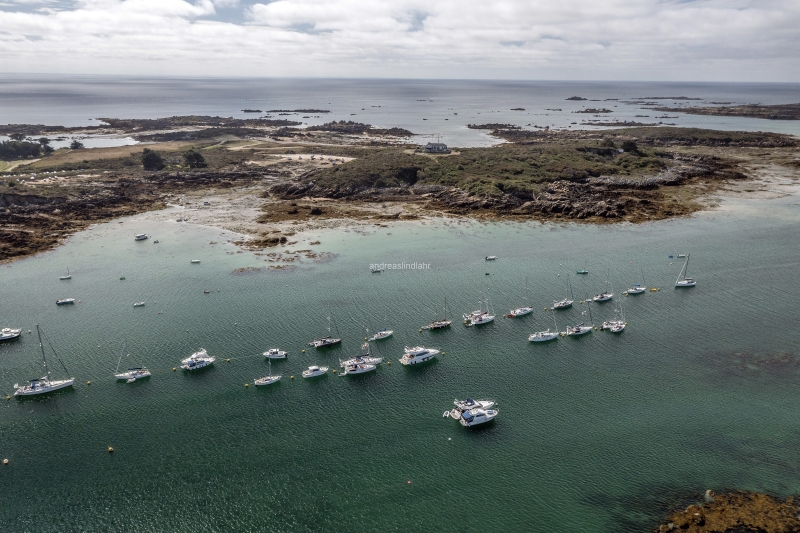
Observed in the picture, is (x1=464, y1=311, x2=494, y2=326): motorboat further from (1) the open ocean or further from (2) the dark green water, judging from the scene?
(2) the dark green water

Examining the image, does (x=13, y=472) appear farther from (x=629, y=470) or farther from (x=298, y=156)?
(x=298, y=156)

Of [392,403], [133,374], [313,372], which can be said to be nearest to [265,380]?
[313,372]

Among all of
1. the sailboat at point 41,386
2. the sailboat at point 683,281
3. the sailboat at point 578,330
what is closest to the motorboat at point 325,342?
the sailboat at point 41,386

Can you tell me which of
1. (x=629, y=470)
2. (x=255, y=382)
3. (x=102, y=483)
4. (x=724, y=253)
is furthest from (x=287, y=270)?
(x=724, y=253)

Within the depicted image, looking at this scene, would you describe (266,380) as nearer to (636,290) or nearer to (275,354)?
(275,354)

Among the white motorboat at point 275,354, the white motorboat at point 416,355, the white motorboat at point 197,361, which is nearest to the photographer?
the white motorboat at point 197,361

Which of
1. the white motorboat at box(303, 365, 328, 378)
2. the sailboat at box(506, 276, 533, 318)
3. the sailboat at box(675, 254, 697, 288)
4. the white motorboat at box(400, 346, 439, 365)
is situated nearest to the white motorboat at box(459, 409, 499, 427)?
the white motorboat at box(400, 346, 439, 365)

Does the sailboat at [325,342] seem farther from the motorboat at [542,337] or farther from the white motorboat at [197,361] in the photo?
the motorboat at [542,337]
